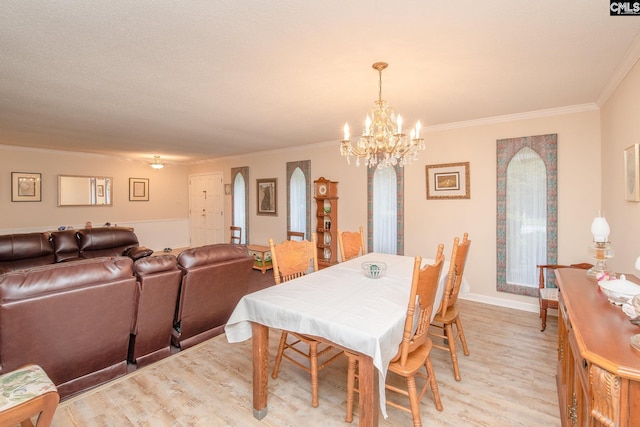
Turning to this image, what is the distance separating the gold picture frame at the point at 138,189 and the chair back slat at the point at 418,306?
26.1 feet

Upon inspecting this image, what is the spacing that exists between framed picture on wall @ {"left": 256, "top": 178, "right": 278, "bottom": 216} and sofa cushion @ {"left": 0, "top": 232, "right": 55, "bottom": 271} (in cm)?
360

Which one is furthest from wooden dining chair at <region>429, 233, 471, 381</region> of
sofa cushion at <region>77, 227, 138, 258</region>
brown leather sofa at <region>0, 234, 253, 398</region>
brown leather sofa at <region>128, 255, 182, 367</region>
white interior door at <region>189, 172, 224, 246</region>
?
white interior door at <region>189, 172, 224, 246</region>

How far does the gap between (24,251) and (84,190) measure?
300 cm

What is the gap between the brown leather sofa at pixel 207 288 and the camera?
2639 mm

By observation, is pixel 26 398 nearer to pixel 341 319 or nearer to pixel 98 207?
pixel 341 319

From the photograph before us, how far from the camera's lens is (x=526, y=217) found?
3.86 metres

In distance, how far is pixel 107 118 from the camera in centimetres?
399

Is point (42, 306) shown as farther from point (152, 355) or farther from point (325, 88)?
point (325, 88)

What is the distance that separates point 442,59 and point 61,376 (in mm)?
3551

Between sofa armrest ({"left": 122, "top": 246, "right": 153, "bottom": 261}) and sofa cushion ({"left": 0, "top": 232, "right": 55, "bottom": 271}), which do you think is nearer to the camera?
sofa cushion ({"left": 0, "top": 232, "right": 55, "bottom": 271})

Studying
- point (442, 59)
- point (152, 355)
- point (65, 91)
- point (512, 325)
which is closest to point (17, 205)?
point (65, 91)

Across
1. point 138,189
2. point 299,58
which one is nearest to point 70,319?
point 299,58

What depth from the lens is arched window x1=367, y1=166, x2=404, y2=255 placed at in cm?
477

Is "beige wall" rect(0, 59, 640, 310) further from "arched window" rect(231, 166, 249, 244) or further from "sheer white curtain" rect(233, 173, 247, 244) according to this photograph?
"sheer white curtain" rect(233, 173, 247, 244)
